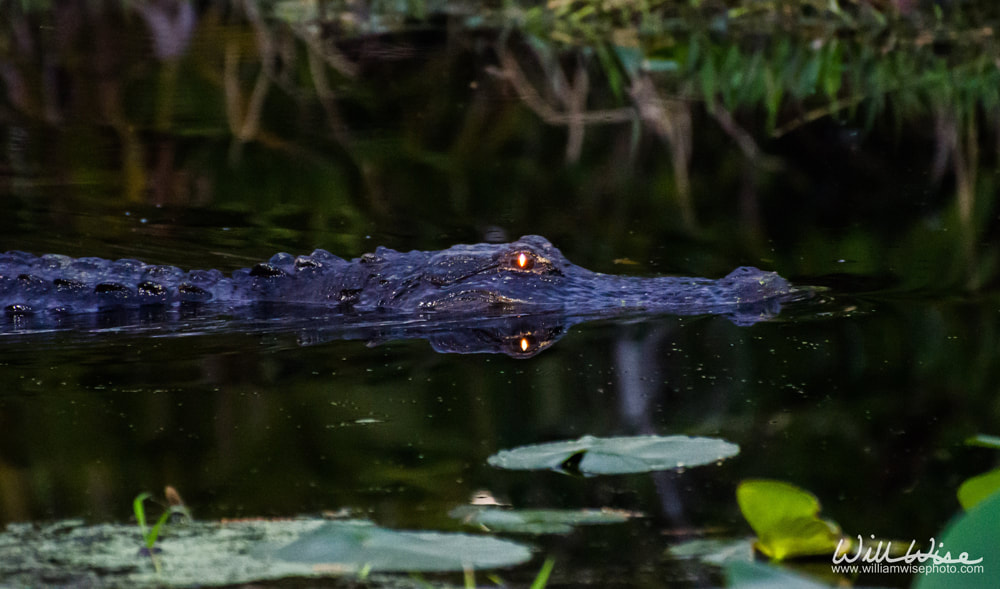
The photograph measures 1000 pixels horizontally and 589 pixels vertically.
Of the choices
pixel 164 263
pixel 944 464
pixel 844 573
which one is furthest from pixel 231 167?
pixel 844 573

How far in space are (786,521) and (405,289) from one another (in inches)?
110

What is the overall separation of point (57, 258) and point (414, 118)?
191 inches

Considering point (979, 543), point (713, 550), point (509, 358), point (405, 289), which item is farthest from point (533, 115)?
point (979, 543)

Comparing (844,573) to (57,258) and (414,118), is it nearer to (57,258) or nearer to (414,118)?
(57,258)

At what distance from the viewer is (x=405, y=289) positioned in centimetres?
497

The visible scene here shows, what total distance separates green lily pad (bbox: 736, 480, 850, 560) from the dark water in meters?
0.14

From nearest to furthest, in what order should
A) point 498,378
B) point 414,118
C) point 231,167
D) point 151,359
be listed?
point 498,378 < point 151,359 < point 231,167 < point 414,118

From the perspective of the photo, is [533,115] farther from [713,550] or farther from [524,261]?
[713,550]

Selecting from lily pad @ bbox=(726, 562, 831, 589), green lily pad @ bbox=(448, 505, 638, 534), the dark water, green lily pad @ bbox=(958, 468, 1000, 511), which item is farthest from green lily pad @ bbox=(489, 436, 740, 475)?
lily pad @ bbox=(726, 562, 831, 589)

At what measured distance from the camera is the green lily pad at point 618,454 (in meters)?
2.89

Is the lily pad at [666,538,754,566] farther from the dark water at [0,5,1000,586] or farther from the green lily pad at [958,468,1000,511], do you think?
the green lily pad at [958,468,1000,511]

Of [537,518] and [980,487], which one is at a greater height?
[980,487]

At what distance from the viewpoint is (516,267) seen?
488cm

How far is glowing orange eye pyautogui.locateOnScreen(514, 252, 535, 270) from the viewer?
4848 millimetres
